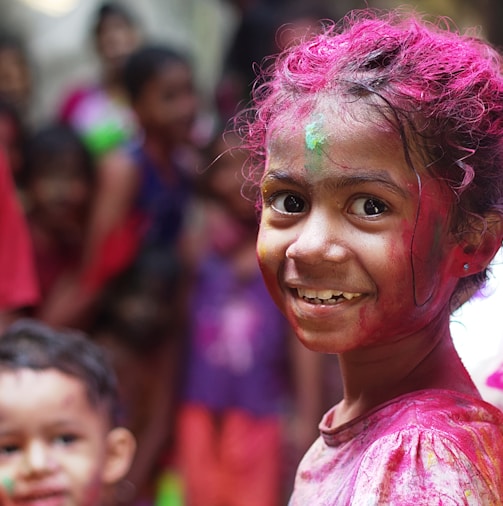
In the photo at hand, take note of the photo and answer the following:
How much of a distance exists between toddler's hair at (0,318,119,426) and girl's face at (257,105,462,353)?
1.33m

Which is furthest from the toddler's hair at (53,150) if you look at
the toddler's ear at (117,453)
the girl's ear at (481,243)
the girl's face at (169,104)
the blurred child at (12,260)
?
the girl's ear at (481,243)

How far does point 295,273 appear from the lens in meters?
1.89

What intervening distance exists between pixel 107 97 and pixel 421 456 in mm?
4348

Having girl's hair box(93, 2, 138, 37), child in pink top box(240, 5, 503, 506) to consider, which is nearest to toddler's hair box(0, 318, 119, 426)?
child in pink top box(240, 5, 503, 506)

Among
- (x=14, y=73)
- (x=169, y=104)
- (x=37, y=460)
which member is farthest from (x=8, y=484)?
(x=14, y=73)

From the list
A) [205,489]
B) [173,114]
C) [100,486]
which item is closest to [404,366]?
[100,486]

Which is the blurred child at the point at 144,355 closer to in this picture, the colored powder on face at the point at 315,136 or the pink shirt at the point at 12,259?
the pink shirt at the point at 12,259

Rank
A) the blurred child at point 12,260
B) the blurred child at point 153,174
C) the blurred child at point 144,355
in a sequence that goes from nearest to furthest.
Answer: the blurred child at point 12,260, the blurred child at point 144,355, the blurred child at point 153,174

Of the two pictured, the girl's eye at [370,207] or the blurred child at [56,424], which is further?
the blurred child at [56,424]

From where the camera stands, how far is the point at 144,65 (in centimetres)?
521

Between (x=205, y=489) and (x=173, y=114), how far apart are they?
1.73 meters

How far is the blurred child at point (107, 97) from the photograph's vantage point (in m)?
5.36

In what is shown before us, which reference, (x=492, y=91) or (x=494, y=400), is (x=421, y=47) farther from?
(x=494, y=400)

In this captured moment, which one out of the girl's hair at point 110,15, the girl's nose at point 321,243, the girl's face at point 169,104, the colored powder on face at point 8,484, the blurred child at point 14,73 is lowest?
the colored powder on face at point 8,484
